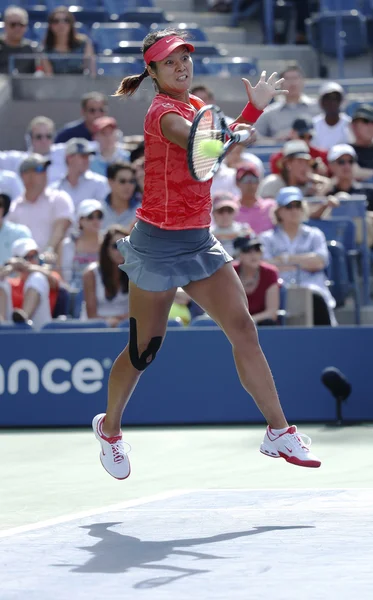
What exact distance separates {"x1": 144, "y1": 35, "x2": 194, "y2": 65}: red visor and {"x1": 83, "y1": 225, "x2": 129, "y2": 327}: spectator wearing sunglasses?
4.49 m

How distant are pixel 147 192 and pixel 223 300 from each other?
0.54 meters

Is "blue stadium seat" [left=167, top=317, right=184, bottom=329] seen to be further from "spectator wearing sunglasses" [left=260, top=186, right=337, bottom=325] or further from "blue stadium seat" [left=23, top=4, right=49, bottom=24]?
"blue stadium seat" [left=23, top=4, right=49, bottom=24]

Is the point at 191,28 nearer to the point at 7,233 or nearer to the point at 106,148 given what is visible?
the point at 106,148

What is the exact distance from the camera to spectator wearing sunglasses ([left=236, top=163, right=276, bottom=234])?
11148 mm

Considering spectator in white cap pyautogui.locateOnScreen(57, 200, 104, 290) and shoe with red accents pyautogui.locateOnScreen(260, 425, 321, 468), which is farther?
spectator in white cap pyautogui.locateOnScreen(57, 200, 104, 290)

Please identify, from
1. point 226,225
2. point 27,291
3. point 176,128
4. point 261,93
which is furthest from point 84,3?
point 176,128

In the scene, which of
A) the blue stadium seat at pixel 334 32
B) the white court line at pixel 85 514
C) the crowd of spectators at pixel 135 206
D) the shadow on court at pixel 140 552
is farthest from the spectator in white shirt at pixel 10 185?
the shadow on court at pixel 140 552

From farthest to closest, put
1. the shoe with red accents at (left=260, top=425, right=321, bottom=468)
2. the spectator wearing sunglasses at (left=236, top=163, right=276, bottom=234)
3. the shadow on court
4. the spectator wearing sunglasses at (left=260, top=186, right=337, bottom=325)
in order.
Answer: the spectator wearing sunglasses at (left=236, top=163, right=276, bottom=234), the spectator wearing sunglasses at (left=260, top=186, right=337, bottom=325), the shoe with red accents at (left=260, top=425, right=321, bottom=468), the shadow on court

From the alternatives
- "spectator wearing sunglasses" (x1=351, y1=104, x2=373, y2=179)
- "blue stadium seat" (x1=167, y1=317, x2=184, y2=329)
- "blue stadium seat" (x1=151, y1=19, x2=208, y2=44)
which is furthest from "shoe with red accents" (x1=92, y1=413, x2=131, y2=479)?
"blue stadium seat" (x1=151, y1=19, x2=208, y2=44)

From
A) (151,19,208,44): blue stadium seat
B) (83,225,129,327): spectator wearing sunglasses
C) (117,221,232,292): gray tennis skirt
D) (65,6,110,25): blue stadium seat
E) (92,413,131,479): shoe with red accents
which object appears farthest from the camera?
(65,6,110,25): blue stadium seat

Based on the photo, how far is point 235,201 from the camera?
1125 centimetres

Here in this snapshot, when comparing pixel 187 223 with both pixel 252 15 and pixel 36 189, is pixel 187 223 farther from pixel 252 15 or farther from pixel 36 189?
pixel 252 15

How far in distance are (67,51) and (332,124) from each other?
3366mm

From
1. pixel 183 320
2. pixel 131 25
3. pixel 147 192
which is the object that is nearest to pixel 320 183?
pixel 183 320
